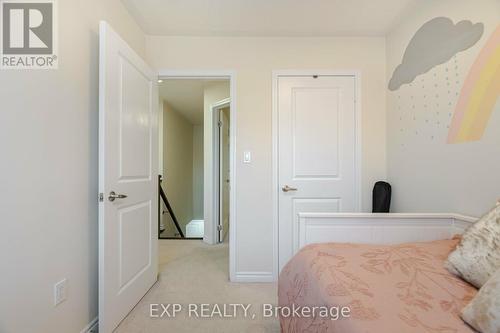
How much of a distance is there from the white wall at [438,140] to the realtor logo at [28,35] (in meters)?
2.32

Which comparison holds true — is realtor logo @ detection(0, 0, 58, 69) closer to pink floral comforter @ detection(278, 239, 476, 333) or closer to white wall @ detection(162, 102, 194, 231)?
pink floral comforter @ detection(278, 239, 476, 333)

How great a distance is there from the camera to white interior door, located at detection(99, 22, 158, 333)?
149 cm

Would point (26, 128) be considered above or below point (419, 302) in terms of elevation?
above

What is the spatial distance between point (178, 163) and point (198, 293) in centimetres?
368

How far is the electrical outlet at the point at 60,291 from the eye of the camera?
4.16ft

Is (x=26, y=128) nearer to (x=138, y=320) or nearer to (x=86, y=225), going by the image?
(x=86, y=225)

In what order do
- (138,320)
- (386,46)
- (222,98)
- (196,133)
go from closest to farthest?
(138,320) → (386,46) → (222,98) → (196,133)

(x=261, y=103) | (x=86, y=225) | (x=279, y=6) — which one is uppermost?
(x=279, y=6)

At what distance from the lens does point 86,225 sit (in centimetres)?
149

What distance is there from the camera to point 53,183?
1.25 meters

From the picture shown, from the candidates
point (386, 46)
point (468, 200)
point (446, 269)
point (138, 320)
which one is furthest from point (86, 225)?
point (386, 46)

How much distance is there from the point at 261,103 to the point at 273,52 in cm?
50

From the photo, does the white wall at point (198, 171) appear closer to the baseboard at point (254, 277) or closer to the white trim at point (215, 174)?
the white trim at point (215, 174)

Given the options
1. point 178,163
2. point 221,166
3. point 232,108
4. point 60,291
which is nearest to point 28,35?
point 60,291
